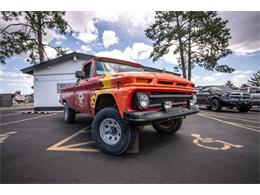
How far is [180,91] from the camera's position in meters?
3.18

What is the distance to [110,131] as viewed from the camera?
3006mm

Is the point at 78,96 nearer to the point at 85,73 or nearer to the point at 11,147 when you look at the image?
the point at 85,73

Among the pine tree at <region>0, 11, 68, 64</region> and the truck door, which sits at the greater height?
the pine tree at <region>0, 11, 68, 64</region>

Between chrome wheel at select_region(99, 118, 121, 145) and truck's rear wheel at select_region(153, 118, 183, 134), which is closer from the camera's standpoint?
chrome wheel at select_region(99, 118, 121, 145)

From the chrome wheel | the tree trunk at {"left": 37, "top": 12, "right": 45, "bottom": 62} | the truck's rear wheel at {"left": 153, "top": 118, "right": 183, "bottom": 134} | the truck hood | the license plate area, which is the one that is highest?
the tree trunk at {"left": 37, "top": 12, "right": 45, "bottom": 62}

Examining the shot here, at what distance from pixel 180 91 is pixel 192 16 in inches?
675

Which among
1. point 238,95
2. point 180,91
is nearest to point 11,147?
point 180,91

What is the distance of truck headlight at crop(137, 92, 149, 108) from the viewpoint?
2.46 m

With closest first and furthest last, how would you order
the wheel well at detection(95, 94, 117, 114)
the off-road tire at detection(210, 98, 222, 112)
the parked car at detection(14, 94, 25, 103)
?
the wheel well at detection(95, 94, 117, 114), the off-road tire at detection(210, 98, 222, 112), the parked car at detection(14, 94, 25, 103)

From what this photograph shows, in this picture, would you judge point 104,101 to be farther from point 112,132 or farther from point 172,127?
point 172,127

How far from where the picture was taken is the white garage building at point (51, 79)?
12.6m

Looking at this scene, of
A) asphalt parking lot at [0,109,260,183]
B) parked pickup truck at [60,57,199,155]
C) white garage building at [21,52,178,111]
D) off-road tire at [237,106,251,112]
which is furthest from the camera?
white garage building at [21,52,178,111]

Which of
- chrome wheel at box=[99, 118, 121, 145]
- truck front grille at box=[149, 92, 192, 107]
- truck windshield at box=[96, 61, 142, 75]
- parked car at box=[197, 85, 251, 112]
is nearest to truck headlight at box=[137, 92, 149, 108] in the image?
truck front grille at box=[149, 92, 192, 107]

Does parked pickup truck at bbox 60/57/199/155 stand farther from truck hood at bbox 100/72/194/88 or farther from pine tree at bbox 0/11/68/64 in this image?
pine tree at bbox 0/11/68/64
